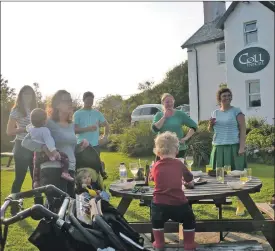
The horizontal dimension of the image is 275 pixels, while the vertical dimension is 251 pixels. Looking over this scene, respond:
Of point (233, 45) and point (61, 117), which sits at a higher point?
point (233, 45)

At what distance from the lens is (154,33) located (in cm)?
666

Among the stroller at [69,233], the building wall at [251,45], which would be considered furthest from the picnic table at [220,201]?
the building wall at [251,45]

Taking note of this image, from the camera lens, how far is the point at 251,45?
841 cm

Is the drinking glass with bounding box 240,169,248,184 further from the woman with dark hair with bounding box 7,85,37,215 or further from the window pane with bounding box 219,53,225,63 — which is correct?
the window pane with bounding box 219,53,225,63

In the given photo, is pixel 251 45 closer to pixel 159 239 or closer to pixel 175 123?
pixel 175 123

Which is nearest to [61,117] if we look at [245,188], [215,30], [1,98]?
[245,188]

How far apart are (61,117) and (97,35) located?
9.48 ft

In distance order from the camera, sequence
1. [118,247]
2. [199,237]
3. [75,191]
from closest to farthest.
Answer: [118,247] < [75,191] < [199,237]

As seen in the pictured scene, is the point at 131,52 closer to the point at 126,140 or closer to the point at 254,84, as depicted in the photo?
the point at 126,140

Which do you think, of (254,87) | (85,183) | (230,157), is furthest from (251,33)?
(85,183)

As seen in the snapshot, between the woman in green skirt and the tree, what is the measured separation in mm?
9410

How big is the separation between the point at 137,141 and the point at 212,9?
9.60 ft

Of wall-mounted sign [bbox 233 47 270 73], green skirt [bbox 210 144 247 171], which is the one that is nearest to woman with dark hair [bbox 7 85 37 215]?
green skirt [bbox 210 144 247 171]

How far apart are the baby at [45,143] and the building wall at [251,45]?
421 centimetres
